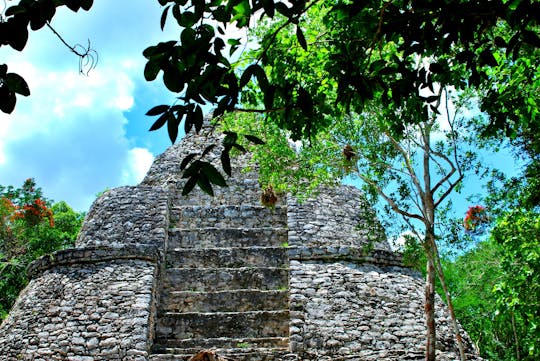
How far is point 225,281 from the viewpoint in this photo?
27.1 feet

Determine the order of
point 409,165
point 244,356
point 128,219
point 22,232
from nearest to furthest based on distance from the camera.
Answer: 1. point 244,356
2. point 409,165
3. point 128,219
4. point 22,232

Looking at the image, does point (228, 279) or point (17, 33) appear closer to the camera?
point (17, 33)

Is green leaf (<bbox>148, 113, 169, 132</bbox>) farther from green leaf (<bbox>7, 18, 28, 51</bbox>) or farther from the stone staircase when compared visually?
the stone staircase

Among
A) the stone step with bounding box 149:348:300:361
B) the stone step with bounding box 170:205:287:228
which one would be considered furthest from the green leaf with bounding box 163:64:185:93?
the stone step with bounding box 170:205:287:228

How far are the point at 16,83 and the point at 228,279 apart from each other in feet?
22.3

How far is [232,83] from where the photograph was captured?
1981 mm

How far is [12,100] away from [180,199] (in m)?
8.85

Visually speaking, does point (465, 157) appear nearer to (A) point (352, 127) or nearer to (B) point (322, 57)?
(A) point (352, 127)

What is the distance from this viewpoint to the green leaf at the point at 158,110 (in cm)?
184

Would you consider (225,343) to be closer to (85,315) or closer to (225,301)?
(225,301)

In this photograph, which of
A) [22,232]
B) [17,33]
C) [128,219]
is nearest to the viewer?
[17,33]

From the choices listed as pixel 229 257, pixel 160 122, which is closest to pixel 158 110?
pixel 160 122

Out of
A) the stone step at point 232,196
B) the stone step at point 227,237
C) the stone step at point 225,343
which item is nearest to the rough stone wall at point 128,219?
the stone step at point 227,237

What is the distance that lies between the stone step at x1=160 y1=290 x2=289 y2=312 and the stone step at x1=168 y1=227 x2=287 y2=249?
122 centimetres
